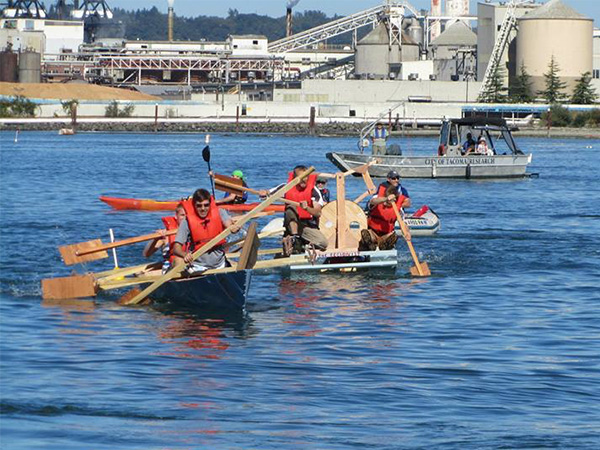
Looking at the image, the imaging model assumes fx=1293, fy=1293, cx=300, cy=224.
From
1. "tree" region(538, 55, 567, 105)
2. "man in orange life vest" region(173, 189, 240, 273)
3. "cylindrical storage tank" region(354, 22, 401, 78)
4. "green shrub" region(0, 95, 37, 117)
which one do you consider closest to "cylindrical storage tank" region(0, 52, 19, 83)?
"green shrub" region(0, 95, 37, 117)

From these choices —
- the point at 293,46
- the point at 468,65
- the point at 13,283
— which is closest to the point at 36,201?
the point at 13,283

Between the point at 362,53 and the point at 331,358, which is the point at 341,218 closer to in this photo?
the point at 331,358

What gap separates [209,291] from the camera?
20.5 meters

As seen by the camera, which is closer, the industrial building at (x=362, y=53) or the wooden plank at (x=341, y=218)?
the wooden plank at (x=341, y=218)

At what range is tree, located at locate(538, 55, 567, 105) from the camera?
13112 cm

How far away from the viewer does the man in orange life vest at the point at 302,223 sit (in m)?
25.4

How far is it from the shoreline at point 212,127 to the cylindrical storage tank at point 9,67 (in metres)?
25.9

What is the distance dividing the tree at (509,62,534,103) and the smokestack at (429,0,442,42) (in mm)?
37972

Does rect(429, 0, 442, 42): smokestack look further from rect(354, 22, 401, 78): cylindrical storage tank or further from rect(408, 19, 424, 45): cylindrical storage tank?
rect(354, 22, 401, 78): cylindrical storage tank

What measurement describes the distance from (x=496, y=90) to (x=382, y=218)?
361 ft

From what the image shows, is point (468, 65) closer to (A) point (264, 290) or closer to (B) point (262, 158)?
(B) point (262, 158)

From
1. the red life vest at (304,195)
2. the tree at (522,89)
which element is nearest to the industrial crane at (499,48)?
the tree at (522,89)

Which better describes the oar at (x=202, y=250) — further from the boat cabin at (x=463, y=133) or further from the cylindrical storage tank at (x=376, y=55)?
the cylindrical storage tank at (x=376, y=55)

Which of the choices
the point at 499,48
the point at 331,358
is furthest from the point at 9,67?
the point at 331,358
